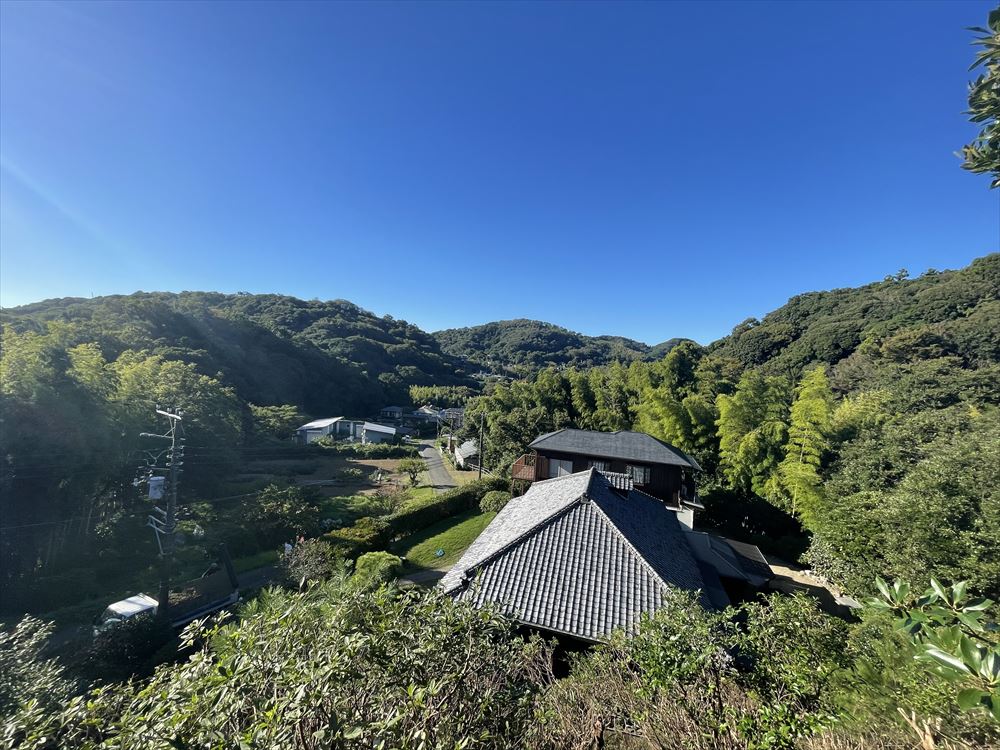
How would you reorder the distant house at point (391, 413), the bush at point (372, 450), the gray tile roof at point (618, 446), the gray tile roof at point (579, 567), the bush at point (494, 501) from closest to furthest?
the gray tile roof at point (579, 567)
the gray tile roof at point (618, 446)
the bush at point (494, 501)
the bush at point (372, 450)
the distant house at point (391, 413)

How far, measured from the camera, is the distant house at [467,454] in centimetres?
3159

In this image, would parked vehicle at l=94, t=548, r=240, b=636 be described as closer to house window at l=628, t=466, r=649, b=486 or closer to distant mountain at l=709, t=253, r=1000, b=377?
house window at l=628, t=466, r=649, b=486

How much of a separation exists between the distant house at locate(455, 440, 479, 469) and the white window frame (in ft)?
56.7

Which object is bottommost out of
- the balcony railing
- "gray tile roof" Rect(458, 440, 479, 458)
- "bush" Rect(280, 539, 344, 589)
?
"bush" Rect(280, 539, 344, 589)

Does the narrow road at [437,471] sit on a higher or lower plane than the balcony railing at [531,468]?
lower

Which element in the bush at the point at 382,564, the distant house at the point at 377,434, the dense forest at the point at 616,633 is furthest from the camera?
the distant house at the point at 377,434

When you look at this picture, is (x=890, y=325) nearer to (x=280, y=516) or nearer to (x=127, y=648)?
(x=280, y=516)

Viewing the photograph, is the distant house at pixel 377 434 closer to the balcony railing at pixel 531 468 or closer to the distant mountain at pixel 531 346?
the balcony railing at pixel 531 468

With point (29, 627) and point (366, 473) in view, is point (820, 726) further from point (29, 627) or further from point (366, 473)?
point (366, 473)

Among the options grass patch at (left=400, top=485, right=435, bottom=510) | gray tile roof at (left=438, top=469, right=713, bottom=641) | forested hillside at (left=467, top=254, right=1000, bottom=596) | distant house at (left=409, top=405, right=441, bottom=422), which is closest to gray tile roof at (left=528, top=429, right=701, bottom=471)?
forested hillside at (left=467, top=254, right=1000, bottom=596)

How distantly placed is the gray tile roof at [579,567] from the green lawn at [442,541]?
559 cm

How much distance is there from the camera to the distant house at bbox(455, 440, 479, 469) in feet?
104

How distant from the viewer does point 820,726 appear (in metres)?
2.32

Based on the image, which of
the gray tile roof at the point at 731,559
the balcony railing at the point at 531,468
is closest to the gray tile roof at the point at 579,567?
the gray tile roof at the point at 731,559
